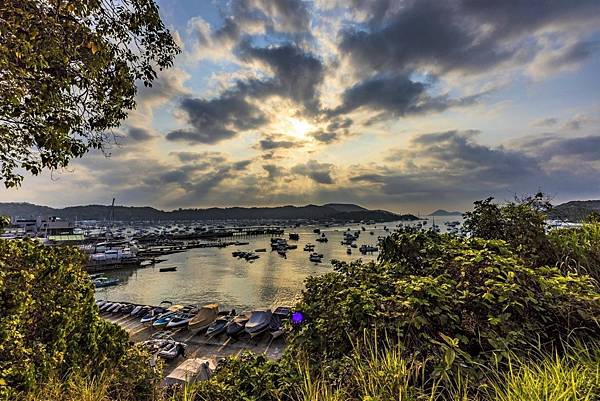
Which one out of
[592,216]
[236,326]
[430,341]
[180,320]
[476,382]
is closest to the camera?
[476,382]

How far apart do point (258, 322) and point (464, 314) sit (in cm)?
1355

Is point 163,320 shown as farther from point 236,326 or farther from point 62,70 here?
point 62,70

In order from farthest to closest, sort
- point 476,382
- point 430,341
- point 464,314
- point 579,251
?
point 579,251 < point 464,314 < point 430,341 < point 476,382

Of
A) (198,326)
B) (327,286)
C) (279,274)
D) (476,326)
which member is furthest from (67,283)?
(279,274)

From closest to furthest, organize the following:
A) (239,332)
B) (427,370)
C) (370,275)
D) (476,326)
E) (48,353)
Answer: (427,370) → (476,326) → (370,275) → (48,353) → (239,332)

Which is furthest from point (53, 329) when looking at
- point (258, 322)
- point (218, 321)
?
point (218, 321)

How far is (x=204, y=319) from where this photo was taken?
16.3 meters

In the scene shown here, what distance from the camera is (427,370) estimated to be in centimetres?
235

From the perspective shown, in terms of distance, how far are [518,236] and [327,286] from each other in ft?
9.58

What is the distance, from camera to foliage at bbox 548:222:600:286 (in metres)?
3.99

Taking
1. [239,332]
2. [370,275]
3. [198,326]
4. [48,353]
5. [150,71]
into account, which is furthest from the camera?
[198,326]

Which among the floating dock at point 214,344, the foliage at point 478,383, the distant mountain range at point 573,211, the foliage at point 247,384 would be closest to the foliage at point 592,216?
the distant mountain range at point 573,211

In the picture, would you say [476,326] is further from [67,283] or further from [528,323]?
[67,283]

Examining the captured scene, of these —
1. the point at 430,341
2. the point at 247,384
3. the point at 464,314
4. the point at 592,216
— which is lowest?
the point at 247,384
